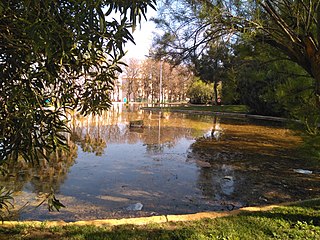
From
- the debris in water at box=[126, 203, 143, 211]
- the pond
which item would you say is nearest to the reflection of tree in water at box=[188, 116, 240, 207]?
the pond

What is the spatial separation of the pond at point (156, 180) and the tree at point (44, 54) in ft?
8.58

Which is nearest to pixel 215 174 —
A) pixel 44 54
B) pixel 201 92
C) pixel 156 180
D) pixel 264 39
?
pixel 156 180

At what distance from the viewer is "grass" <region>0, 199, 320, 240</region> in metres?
3.32

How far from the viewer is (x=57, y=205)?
2406 millimetres

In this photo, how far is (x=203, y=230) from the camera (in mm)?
3525

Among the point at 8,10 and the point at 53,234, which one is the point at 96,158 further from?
the point at 8,10

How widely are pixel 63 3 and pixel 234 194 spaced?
5.26 meters

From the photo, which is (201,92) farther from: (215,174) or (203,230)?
(203,230)

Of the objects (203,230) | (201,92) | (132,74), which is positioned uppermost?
(132,74)

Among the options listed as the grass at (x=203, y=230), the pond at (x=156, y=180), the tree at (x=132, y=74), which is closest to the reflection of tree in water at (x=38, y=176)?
the pond at (x=156, y=180)

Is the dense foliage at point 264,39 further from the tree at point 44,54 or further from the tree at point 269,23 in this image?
the tree at point 44,54

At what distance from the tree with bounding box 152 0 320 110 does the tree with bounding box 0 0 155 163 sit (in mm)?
2234

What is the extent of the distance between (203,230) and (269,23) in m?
3.30

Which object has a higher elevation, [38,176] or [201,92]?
[201,92]
